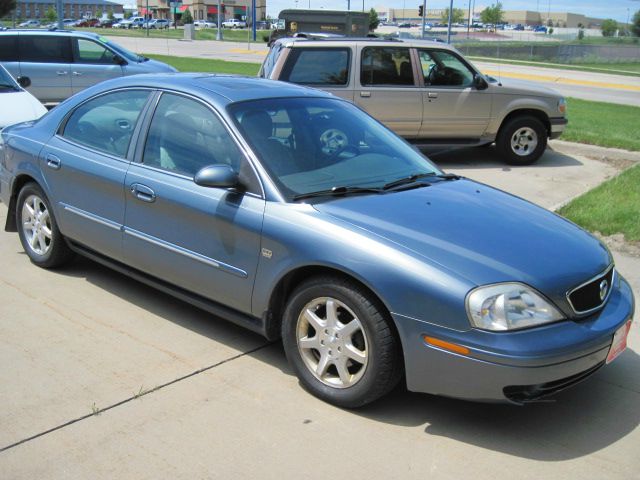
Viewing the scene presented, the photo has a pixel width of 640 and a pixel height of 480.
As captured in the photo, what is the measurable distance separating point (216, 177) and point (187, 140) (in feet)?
2.11

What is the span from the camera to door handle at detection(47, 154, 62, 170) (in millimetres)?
5429

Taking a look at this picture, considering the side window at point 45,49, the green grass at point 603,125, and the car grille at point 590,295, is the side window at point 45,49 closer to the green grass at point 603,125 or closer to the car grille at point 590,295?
the green grass at point 603,125

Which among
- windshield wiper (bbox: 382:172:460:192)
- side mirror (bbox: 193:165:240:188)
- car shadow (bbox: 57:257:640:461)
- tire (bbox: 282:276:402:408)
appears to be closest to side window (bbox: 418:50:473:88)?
windshield wiper (bbox: 382:172:460:192)

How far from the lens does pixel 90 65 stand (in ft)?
48.8

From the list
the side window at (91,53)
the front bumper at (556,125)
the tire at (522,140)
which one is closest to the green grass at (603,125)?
the front bumper at (556,125)

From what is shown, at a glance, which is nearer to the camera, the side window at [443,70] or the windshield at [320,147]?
the windshield at [320,147]

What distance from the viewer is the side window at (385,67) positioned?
34.5 feet

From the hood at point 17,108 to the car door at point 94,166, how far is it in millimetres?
3057

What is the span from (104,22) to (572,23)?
11910 cm

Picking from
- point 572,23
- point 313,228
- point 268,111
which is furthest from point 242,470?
point 572,23

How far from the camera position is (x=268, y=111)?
4.68m

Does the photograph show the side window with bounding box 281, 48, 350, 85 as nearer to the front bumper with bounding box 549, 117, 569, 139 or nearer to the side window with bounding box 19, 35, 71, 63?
the front bumper with bounding box 549, 117, 569, 139

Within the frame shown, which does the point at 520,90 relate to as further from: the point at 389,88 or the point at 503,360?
the point at 503,360

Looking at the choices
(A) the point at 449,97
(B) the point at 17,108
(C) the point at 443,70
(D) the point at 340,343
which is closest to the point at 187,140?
(D) the point at 340,343
